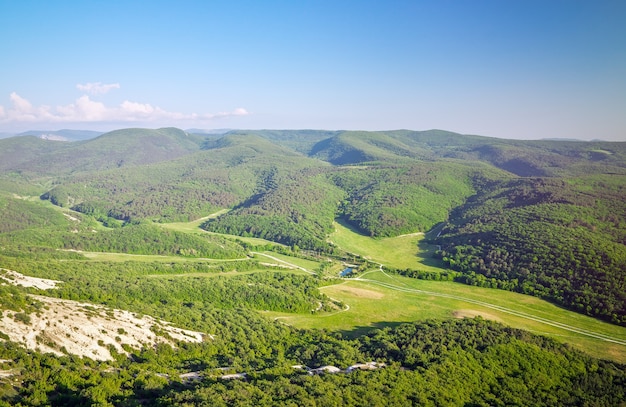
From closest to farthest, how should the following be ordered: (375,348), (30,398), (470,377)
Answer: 1. (30,398)
2. (470,377)
3. (375,348)

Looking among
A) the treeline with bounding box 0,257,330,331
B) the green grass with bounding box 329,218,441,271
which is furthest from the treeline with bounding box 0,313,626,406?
the green grass with bounding box 329,218,441,271

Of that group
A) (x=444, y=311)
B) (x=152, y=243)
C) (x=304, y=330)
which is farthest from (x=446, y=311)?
(x=152, y=243)

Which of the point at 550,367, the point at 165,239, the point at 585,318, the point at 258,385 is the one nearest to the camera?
the point at 258,385

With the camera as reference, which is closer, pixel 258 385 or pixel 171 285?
pixel 258 385

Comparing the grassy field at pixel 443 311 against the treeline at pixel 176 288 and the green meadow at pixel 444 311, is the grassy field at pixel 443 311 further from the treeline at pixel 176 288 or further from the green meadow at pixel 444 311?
the treeline at pixel 176 288

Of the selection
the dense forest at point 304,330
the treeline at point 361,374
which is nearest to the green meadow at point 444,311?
the dense forest at point 304,330

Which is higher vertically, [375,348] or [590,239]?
[590,239]

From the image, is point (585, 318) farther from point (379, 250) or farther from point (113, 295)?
point (113, 295)

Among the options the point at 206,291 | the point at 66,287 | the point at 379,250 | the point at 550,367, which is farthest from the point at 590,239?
the point at 66,287
